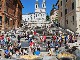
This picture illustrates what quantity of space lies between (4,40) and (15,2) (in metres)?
39.7

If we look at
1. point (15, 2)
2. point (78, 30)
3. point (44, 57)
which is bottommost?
point (44, 57)

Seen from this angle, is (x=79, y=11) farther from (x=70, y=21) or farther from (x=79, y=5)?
(x=70, y=21)

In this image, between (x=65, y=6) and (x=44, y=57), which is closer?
(x=44, y=57)

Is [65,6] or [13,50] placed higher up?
[65,6]

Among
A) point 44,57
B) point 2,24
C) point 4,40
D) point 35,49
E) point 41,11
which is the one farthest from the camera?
point 41,11

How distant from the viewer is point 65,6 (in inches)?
2320

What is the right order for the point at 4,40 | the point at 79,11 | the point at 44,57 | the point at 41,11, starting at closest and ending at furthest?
1. the point at 44,57
2. the point at 4,40
3. the point at 79,11
4. the point at 41,11

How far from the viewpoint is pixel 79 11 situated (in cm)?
4669

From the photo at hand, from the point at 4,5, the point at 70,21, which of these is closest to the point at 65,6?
the point at 70,21

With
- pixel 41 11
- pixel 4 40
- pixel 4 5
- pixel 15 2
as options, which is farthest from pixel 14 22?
pixel 41 11

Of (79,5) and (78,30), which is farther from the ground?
(79,5)

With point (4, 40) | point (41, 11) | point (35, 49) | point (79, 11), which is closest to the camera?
point (35, 49)

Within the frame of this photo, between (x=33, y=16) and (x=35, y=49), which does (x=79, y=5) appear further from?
(x=33, y=16)

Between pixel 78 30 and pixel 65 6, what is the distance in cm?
1356
